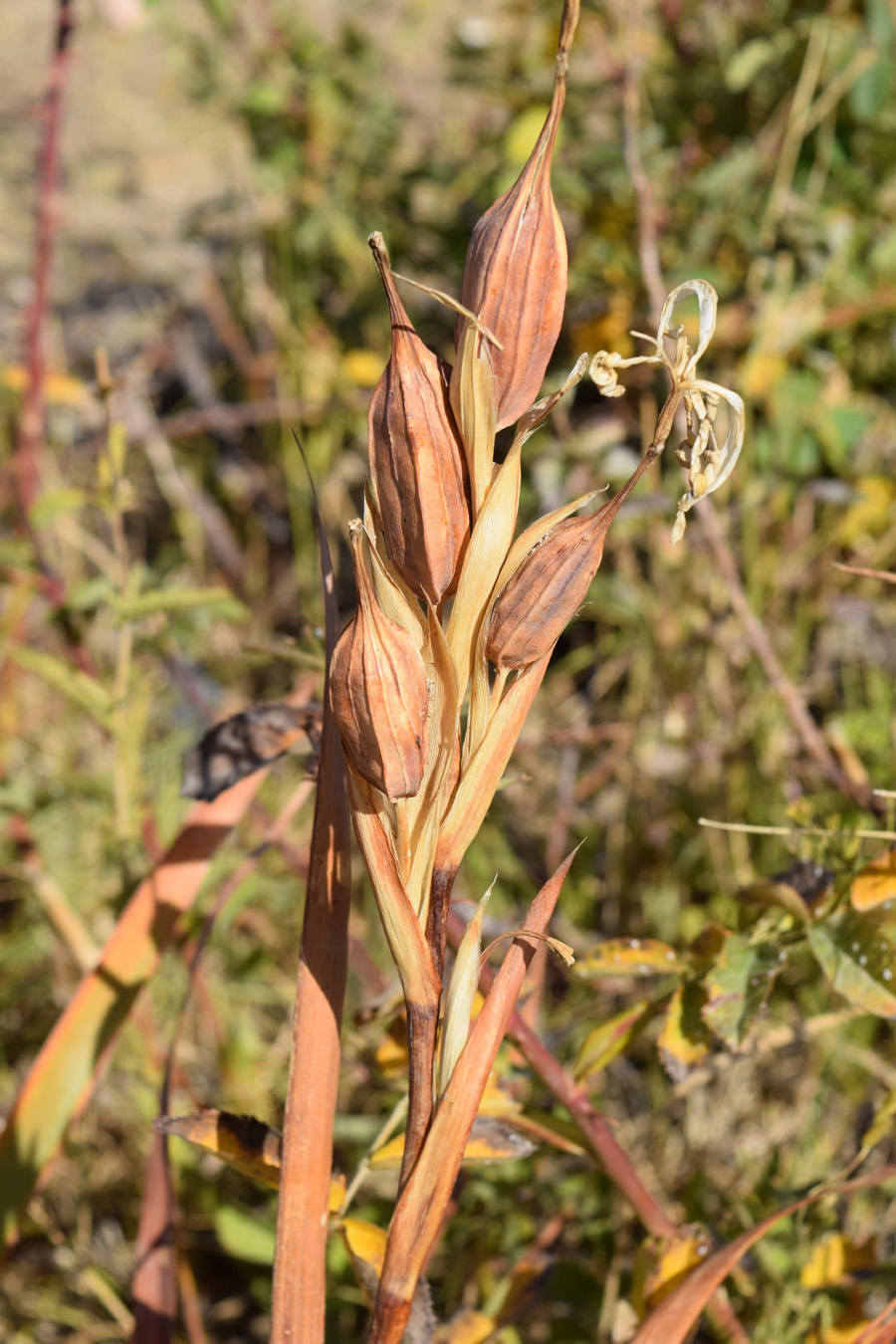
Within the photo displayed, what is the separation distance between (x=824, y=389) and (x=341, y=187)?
0.96 metres

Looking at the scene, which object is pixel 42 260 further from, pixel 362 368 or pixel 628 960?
pixel 628 960

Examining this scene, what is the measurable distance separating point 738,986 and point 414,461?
0.38 m

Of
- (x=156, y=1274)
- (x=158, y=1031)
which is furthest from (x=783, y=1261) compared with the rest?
(x=158, y=1031)

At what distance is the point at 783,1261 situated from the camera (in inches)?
28.0

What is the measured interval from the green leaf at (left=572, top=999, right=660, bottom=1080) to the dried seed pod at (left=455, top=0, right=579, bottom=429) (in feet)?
1.37

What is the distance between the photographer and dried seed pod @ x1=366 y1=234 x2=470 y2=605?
375mm

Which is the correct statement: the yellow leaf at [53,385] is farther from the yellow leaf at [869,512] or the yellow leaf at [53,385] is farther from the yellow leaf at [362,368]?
the yellow leaf at [869,512]

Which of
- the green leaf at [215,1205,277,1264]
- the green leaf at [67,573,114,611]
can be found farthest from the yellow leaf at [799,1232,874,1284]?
the green leaf at [67,573,114,611]

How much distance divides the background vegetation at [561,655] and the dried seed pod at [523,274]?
317mm

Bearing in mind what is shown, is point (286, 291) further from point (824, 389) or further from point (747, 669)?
point (747, 669)

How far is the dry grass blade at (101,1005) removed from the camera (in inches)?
25.8

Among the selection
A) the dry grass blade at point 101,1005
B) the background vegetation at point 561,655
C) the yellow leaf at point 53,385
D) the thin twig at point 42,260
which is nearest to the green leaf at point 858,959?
the background vegetation at point 561,655

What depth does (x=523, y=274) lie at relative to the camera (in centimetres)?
38

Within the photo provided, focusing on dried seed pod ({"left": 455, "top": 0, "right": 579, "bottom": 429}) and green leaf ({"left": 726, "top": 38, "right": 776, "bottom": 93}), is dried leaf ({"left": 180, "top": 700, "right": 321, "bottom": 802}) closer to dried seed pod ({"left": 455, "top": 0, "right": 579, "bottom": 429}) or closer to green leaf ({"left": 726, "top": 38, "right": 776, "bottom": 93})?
dried seed pod ({"left": 455, "top": 0, "right": 579, "bottom": 429})
